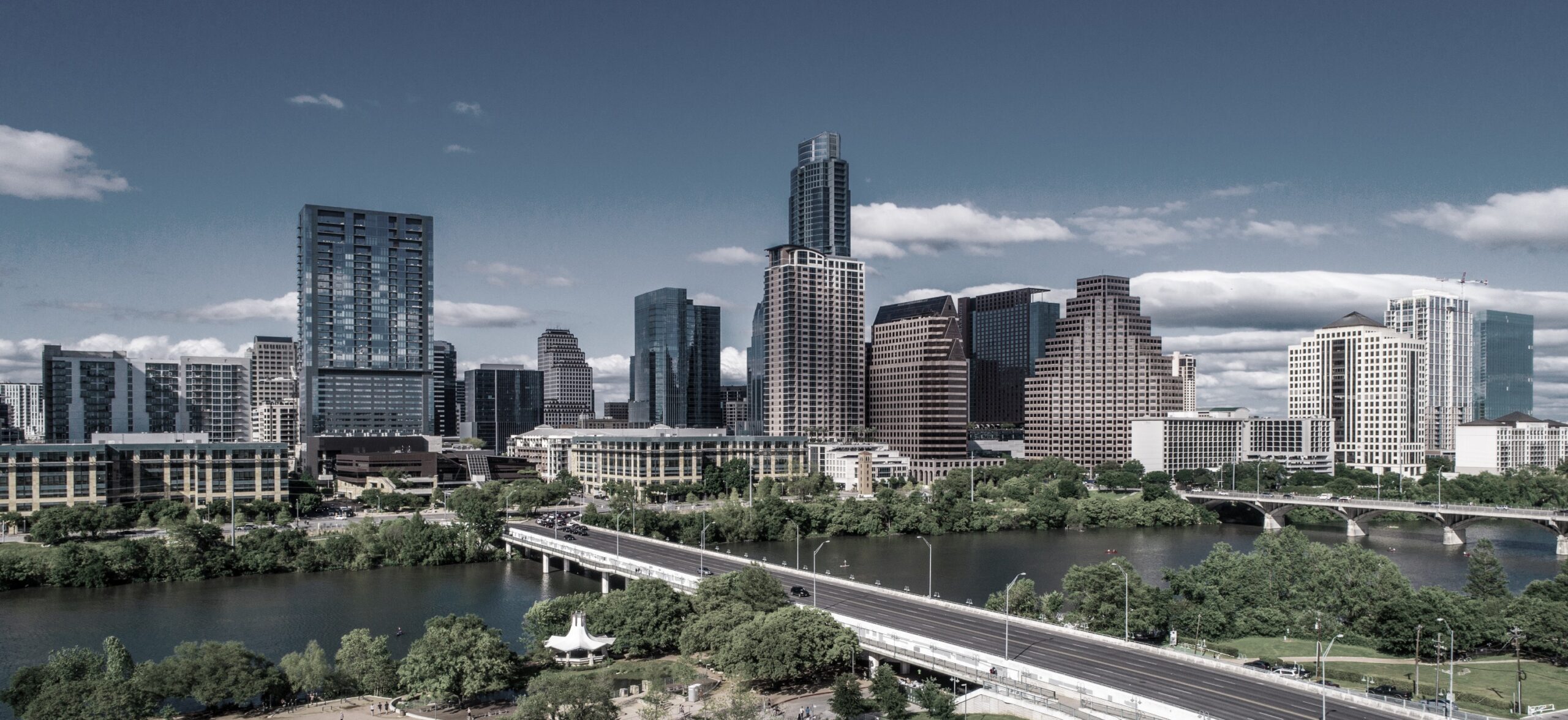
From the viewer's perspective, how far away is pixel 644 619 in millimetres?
75750

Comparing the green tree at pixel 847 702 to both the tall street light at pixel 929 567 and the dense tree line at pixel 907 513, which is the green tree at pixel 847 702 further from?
the dense tree line at pixel 907 513

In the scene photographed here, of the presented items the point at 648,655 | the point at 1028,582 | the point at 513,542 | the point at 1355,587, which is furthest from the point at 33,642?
the point at 1355,587

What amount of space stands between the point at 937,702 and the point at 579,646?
90.2 feet

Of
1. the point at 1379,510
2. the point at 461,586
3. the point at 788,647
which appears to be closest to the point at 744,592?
the point at 788,647

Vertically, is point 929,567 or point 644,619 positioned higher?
point 644,619

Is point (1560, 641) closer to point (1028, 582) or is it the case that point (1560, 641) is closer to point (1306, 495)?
point (1028, 582)

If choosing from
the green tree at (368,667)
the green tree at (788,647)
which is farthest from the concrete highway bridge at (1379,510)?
the green tree at (368,667)

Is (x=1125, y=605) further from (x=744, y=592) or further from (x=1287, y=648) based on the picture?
(x=744, y=592)

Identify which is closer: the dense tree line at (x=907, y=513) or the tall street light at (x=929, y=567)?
the tall street light at (x=929, y=567)

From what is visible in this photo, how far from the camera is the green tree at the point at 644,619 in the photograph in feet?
247

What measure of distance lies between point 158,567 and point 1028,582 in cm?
8432

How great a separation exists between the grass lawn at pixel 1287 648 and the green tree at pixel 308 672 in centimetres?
5578

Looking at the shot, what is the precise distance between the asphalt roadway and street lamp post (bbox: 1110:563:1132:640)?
4.53 metres

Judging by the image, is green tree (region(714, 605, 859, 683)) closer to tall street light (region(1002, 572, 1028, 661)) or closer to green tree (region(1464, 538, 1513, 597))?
tall street light (region(1002, 572, 1028, 661))
